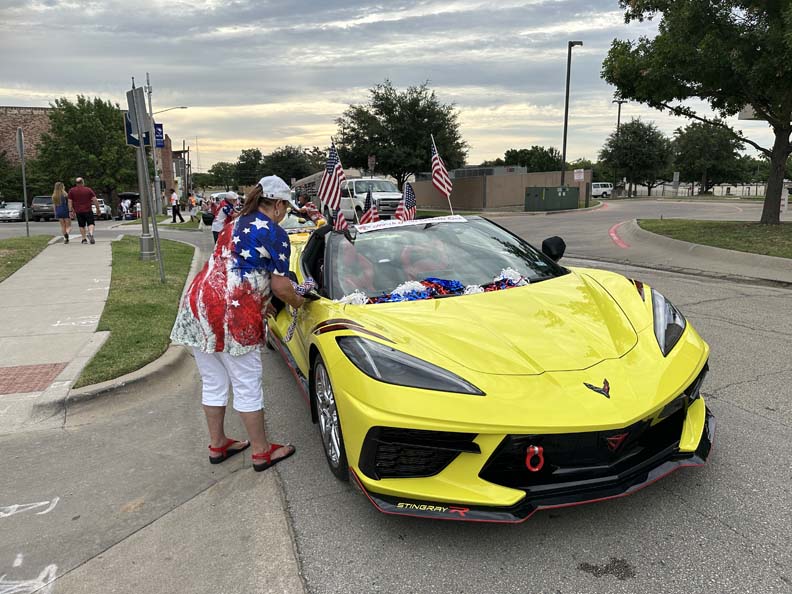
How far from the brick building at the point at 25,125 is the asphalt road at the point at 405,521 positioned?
59770mm

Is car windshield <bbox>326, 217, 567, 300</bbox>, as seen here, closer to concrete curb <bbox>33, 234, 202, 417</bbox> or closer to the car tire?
the car tire

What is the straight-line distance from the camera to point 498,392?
2.54 m

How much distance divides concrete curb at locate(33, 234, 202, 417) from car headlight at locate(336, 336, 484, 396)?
2.64 metres

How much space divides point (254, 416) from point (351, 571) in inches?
48.9

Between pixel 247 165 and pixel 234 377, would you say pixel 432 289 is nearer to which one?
pixel 234 377

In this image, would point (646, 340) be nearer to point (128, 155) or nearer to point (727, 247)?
point (727, 247)

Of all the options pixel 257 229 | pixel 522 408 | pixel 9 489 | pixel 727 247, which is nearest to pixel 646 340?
pixel 522 408

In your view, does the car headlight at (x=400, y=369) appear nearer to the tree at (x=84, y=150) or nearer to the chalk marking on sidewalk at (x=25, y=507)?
the chalk marking on sidewalk at (x=25, y=507)

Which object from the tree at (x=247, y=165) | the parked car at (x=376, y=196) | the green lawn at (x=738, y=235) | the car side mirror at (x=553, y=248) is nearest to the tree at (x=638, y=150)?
the parked car at (x=376, y=196)

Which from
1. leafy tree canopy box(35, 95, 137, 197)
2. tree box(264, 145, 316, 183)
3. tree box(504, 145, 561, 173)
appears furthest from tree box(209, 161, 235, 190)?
leafy tree canopy box(35, 95, 137, 197)

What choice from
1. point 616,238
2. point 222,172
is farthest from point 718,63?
point 222,172

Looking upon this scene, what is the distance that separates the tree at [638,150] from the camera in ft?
162

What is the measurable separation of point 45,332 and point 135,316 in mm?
917

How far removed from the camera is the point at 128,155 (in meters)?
46.8
